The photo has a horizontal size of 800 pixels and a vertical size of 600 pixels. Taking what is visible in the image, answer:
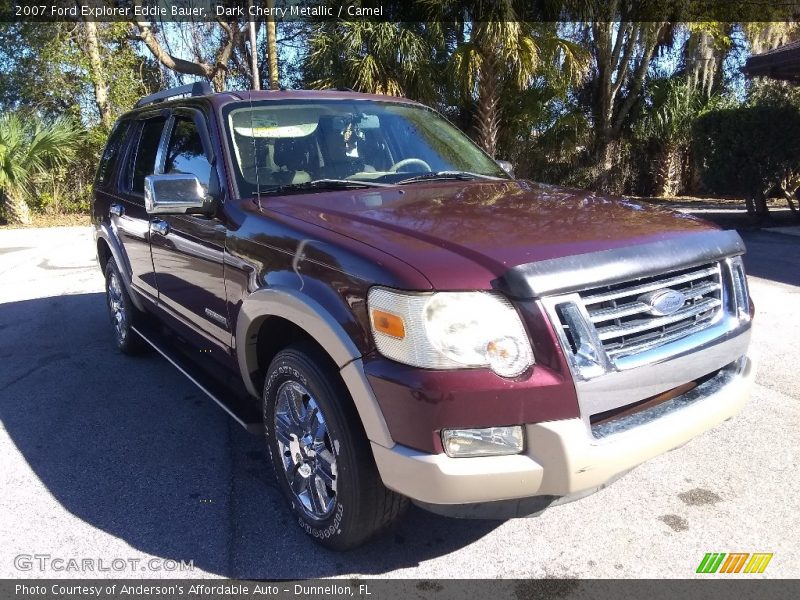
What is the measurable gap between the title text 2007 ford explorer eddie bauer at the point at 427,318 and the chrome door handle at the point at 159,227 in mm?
143

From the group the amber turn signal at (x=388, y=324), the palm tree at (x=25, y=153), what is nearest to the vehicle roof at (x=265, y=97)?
the amber turn signal at (x=388, y=324)

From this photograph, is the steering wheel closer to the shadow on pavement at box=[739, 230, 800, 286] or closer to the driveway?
the driveway

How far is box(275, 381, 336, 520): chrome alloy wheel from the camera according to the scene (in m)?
2.67

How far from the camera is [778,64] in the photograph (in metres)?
11.5

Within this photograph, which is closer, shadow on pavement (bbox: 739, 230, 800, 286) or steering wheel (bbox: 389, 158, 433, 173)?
steering wheel (bbox: 389, 158, 433, 173)

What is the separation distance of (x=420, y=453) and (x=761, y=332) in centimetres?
469

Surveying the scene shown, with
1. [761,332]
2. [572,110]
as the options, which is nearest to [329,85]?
[572,110]

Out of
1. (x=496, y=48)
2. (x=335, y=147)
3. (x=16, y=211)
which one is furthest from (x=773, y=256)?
(x=16, y=211)

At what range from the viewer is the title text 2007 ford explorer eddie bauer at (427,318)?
2.17m

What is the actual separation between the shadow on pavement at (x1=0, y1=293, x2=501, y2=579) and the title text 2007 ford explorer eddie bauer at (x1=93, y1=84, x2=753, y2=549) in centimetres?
23

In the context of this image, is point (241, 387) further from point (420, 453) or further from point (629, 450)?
point (629, 450)

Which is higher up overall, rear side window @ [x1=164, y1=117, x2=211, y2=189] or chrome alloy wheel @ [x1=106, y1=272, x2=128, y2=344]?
rear side window @ [x1=164, y1=117, x2=211, y2=189]

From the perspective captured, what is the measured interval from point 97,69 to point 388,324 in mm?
17384

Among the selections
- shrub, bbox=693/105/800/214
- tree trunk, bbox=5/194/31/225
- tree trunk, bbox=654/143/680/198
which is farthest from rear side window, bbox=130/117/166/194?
tree trunk, bbox=654/143/680/198
